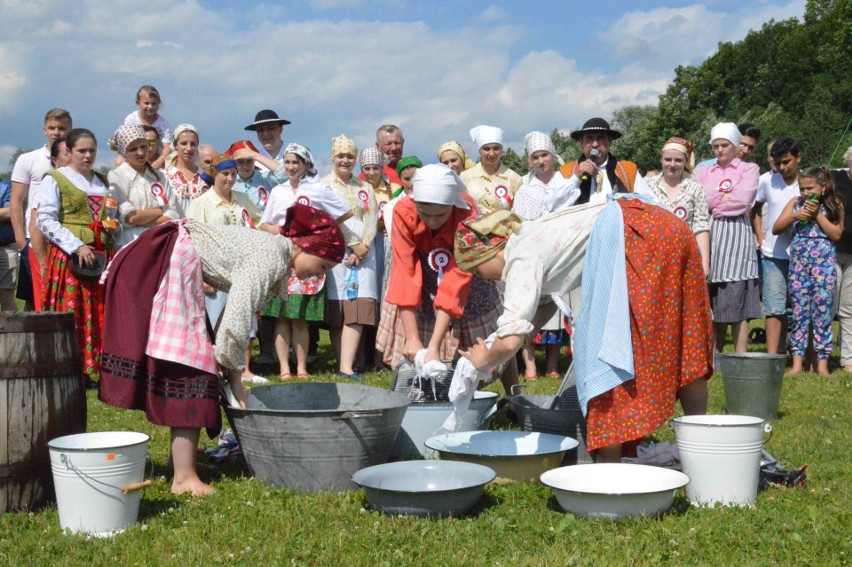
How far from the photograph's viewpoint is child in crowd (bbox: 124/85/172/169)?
8883mm

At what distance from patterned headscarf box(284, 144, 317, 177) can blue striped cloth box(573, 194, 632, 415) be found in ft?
15.2

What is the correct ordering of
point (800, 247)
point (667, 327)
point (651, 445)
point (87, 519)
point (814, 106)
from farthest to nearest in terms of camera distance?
point (814, 106) → point (800, 247) → point (651, 445) → point (667, 327) → point (87, 519)

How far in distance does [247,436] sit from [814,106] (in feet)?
167

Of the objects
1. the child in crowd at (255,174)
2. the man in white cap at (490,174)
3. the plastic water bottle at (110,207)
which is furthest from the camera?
the child in crowd at (255,174)

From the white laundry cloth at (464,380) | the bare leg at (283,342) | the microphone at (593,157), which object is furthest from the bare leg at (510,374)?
the bare leg at (283,342)

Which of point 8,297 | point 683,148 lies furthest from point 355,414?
point 8,297

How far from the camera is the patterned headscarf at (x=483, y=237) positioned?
3959 mm

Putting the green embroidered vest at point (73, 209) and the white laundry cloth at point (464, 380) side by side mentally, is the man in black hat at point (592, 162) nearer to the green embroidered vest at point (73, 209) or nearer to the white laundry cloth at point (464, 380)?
the white laundry cloth at point (464, 380)

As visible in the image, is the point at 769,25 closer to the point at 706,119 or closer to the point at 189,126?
the point at 706,119

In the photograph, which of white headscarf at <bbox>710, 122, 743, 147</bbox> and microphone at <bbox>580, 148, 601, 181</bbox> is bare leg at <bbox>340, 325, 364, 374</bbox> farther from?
white headscarf at <bbox>710, 122, 743, 147</bbox>

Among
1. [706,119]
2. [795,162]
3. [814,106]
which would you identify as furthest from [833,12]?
[795,162]

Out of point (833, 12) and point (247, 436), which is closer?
point (247, 436)

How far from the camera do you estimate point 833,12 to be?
50688 millimetres

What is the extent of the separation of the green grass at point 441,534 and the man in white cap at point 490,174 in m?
4.38
